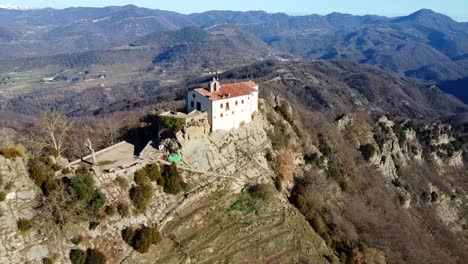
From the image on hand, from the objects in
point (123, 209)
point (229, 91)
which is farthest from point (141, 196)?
point (229, 91)

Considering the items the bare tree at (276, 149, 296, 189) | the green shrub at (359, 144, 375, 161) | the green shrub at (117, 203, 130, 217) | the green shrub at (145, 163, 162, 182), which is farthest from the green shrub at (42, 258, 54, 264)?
the green shrub at (359, 144, 375, 161)

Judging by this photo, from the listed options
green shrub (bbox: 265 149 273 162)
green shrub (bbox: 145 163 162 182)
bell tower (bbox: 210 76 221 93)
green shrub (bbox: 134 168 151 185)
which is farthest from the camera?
green shrub (bbox: 265 149 273 162)

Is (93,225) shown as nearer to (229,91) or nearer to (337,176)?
(229,91)

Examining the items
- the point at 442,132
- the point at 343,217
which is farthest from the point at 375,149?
the point at 442,132

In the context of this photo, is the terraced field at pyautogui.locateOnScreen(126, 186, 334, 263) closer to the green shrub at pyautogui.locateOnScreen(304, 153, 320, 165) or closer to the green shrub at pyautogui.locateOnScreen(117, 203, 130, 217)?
the green shrub at pyautogui.locateOnScreen(117, 203, 130, 217)

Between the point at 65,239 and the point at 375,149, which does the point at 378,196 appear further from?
the point at 65,239

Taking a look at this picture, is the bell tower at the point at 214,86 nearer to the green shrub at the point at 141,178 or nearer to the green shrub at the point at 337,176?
the green shrub at the point at 141,178

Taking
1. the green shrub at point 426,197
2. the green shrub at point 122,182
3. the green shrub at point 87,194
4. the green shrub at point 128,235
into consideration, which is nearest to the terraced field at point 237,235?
the green shrub at point 128,235
